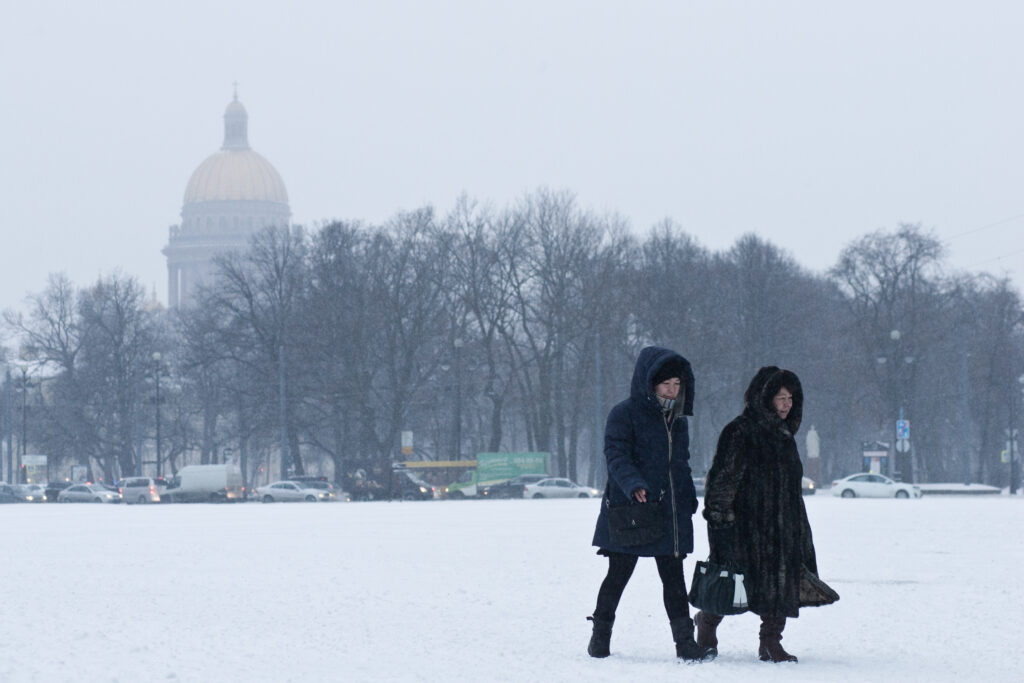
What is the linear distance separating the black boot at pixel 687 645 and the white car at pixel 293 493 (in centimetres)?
5504

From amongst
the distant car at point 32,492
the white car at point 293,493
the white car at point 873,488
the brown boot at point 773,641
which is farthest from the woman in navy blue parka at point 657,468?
the distant car at point 32,492

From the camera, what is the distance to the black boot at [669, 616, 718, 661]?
887 centimetres

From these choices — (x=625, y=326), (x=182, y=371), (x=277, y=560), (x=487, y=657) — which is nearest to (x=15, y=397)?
(x=182, y=371)

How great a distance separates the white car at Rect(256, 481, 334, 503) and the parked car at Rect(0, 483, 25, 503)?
1011 cm

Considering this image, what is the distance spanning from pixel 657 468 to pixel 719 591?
685 millimetres

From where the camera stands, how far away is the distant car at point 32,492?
232 ft

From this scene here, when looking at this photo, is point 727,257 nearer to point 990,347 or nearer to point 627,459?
point 990,347

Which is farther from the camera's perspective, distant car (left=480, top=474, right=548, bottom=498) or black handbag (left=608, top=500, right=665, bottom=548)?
distant car (left=480, top=474, right=548, bottom=498)

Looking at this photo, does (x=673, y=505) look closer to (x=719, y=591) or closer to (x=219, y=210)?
(x=719, y=591)

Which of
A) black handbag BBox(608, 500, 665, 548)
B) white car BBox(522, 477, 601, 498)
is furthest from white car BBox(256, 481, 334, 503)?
black handbag BBox(608, 500, 665, 548)

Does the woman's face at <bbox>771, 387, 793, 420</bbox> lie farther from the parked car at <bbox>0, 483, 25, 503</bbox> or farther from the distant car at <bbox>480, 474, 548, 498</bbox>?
the parked car at <bbox>0, 483, 25, 503</bbox>

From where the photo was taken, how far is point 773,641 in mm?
8828

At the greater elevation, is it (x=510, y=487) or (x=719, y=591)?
(x=510, y=487)

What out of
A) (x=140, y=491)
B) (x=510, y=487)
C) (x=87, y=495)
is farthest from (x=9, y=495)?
(x=510, y=487)
